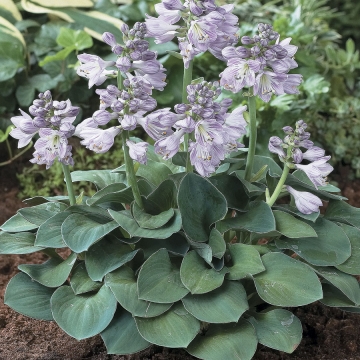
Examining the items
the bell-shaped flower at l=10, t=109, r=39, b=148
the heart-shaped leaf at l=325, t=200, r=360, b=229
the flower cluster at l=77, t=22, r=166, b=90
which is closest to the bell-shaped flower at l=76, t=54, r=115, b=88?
the flower cluster at l=77, t=22, r=166, b=90

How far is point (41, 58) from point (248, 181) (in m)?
1.95

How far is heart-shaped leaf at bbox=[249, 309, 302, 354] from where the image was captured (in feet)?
4.87

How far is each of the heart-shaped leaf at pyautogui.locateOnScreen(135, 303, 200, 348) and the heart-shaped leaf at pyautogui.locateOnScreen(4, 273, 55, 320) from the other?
303 millimetres

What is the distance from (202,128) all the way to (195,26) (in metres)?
0.28

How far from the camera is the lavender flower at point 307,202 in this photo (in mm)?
1664

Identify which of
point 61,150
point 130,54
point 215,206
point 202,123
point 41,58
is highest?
point 130,54

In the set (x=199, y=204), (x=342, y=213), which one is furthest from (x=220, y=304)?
(x=342, y=213)

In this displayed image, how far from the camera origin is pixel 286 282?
5.07 feet

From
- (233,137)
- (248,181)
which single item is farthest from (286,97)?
(233,137)

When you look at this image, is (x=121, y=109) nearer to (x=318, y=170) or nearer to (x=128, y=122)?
(x=128, y=122)

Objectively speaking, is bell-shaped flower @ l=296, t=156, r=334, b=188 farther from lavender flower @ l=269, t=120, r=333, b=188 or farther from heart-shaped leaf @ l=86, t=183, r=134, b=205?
heart-shaped leaf @ l=86, t=183, r=134, b=205

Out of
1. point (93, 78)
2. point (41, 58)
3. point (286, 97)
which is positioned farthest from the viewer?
point (41, 58)

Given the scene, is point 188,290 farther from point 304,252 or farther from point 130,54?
point 130,54

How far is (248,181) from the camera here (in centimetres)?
180
